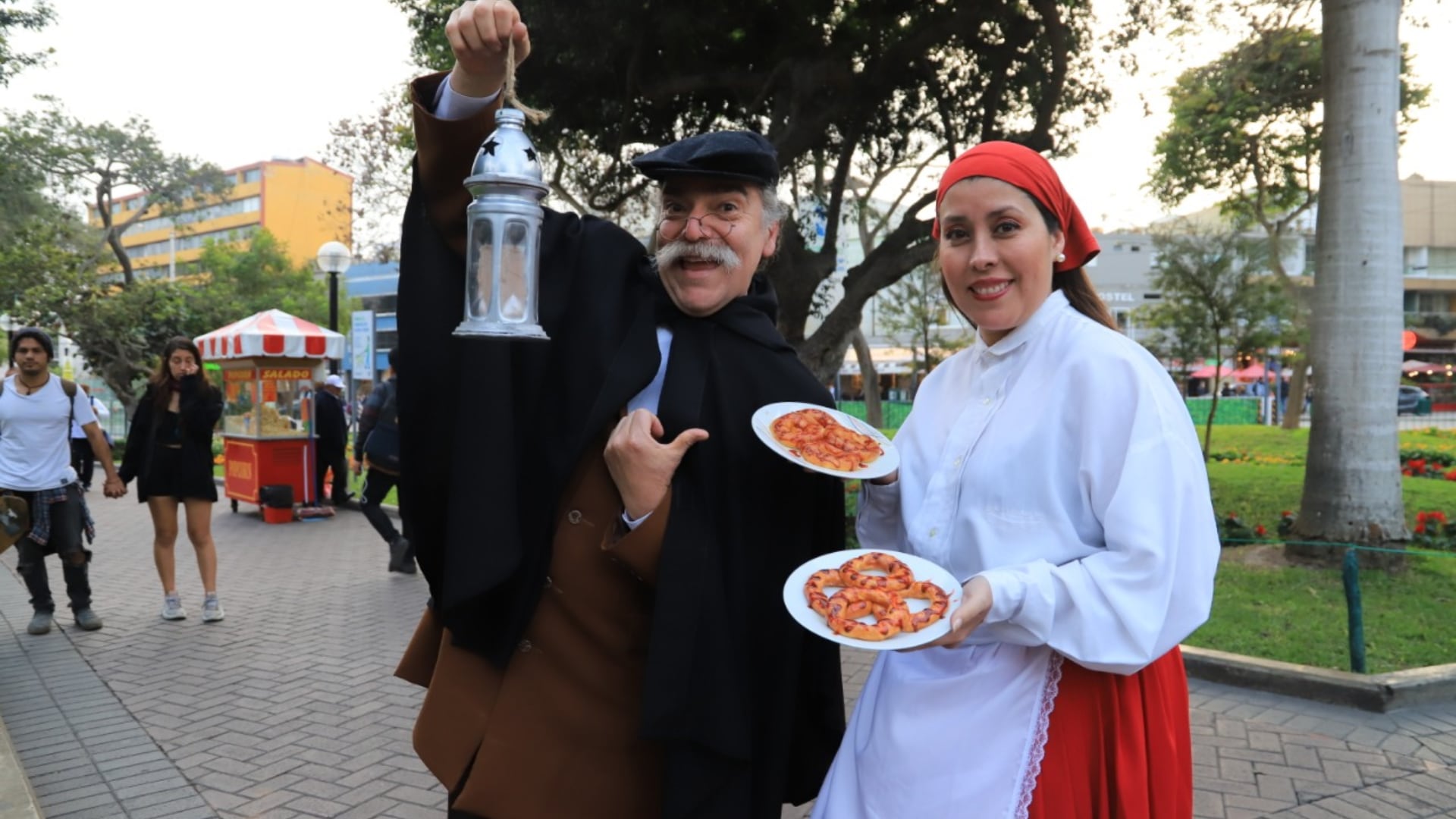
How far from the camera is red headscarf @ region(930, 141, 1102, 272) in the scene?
191 centimetres

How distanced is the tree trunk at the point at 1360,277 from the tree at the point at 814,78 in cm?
311

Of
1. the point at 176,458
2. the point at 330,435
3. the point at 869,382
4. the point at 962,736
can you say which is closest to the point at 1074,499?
the point at 962,736

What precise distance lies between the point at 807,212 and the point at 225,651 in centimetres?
965

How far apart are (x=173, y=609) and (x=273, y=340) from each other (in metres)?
7.08

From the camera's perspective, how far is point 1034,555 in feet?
5.87

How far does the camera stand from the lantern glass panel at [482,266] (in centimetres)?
176

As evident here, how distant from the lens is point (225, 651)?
664 centimetres

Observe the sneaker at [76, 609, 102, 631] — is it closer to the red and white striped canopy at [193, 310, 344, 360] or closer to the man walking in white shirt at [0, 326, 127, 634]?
the man walking in white shirt at [0, 326, 127, 634]

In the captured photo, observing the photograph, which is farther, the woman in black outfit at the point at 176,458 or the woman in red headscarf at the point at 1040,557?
the woman in black outfit at the point at 176,458

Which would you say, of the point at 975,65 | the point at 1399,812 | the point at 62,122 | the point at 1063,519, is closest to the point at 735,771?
the point at 1063,519

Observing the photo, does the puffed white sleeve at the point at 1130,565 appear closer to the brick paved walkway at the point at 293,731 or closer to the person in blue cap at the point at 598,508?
the person in blue cap at the point at 598,508

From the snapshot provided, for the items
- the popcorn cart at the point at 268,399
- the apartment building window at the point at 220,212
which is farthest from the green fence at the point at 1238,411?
the apartment building window at the point at 220,212

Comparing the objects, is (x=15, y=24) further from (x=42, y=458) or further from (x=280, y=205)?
(x=280, y=205)

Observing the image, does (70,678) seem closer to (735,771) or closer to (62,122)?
(735,771)
